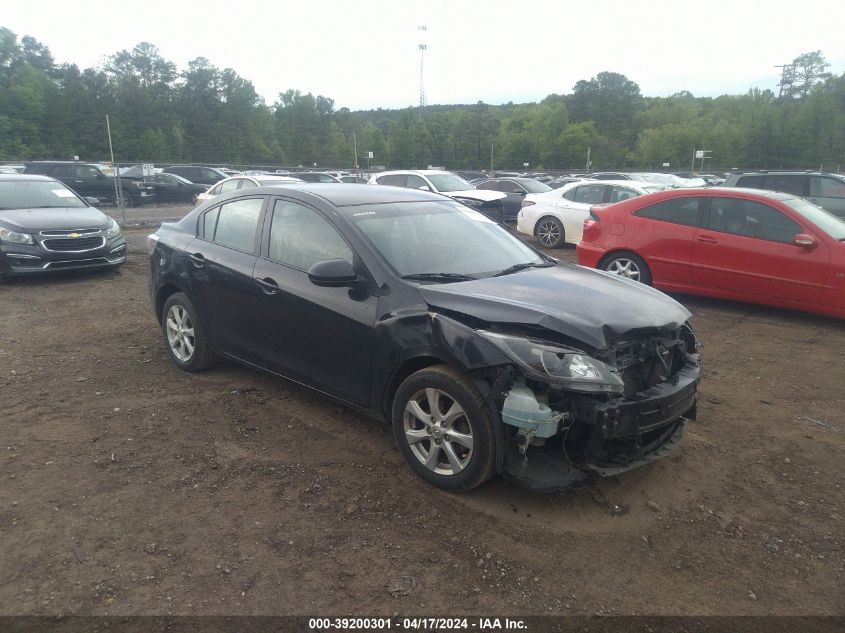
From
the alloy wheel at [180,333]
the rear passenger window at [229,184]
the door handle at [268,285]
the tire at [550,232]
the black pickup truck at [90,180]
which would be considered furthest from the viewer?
the black pickup truck at [90,180]

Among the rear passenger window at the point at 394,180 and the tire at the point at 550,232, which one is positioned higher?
the rear passenger window at the point at 394,180

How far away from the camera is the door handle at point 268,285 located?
450 cm

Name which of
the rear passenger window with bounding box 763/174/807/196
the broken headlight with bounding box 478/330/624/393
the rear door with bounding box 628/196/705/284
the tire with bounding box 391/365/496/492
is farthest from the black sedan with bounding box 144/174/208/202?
the broken headlight with bounding box 478/330/624/393

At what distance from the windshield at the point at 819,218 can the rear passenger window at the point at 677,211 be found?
98cm

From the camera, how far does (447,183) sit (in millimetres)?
16312

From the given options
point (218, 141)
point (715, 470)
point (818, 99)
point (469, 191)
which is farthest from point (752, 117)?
point (715, 470)

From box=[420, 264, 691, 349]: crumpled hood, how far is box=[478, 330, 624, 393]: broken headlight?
0.34ft

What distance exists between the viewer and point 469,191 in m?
15.6

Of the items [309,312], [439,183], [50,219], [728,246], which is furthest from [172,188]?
[309,312]

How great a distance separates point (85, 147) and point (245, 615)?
4467cm

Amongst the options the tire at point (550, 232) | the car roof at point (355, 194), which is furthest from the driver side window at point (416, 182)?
the car roof at point (355, 194)

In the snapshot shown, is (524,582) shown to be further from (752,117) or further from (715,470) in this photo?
(752,117)

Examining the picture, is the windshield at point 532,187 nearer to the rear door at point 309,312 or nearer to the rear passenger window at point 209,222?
the rear passenger window at point 209,222

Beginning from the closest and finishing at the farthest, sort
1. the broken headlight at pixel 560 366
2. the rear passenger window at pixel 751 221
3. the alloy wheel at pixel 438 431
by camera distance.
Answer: the broken headlight at pixel 560 366
the alloy wheel at pixel 438 431
the rear passenger window at pixel 751 221
